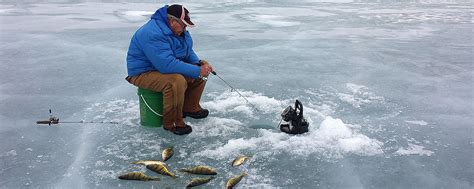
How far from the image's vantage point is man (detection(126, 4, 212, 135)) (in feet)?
12.8

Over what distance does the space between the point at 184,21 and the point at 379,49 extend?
19.2ft

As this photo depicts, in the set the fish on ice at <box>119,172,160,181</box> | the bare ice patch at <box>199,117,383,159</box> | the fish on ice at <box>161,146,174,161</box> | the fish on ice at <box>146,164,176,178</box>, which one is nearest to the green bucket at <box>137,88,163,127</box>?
the fish on ice at <box>161,146,174,161</box>

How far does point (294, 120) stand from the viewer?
4082 millimetres

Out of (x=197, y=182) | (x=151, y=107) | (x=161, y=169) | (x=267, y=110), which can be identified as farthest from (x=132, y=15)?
(x=197, y=182)

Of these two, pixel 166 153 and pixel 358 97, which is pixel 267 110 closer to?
pixel 358 97

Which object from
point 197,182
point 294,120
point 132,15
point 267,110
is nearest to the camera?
point 197,182

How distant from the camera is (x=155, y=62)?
12.9ft

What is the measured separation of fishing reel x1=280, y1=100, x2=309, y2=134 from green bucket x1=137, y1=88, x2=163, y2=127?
1.30 metres

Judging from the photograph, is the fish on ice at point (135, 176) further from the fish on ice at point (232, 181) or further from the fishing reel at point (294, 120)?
the fishing reel at point (294, 120)

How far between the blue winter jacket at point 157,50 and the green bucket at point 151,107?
24cm

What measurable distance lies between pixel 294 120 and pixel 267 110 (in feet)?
2.78

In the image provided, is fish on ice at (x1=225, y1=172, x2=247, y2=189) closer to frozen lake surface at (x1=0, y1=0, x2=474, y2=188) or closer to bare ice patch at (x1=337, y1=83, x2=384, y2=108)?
frozen lake surface at (x1=0, y1=0, x2=474, y2=188)

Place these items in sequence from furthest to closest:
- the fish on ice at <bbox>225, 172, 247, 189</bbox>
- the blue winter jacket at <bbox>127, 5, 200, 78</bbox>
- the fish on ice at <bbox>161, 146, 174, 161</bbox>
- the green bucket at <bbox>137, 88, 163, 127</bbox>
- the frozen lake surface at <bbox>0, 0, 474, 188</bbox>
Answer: the green bucket at <bbox>137, 88, 163, 127</bbox>
the blue winter jacket at <bbox>127, 5, 200, 78</bbox>
the fish on ice at <bbox>161, 146, 174, 161</bbox>
the frozen lake surface at <bbox>0, 0, 474, 188</bbox>
the fish on ice at <bbox>225, 172, 247, 189</bbox>

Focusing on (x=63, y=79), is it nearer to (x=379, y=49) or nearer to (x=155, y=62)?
(x=155, y=62)
